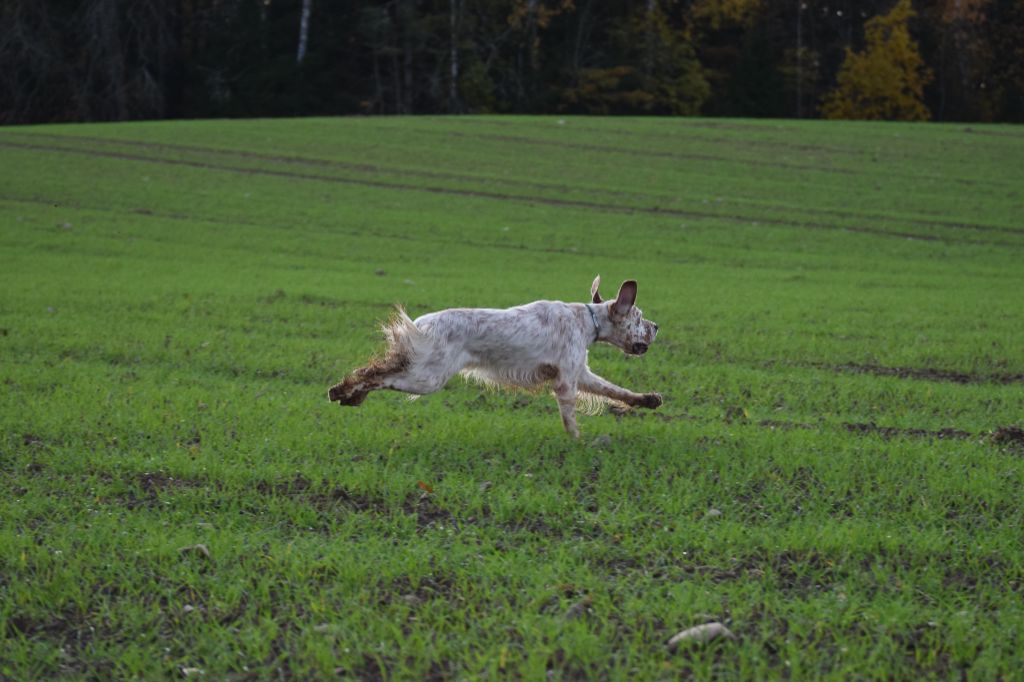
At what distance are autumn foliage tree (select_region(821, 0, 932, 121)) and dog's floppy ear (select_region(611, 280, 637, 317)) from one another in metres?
54.9

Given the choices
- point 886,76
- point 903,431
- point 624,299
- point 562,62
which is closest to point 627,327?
point 624,299

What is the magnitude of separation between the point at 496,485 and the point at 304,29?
55.6 m

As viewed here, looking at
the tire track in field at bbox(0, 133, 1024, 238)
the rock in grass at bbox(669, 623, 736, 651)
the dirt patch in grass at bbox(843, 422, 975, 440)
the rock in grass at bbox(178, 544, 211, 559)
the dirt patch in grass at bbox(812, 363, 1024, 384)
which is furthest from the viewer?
the tire track in field at bbox(0, 133, 1024, 238)

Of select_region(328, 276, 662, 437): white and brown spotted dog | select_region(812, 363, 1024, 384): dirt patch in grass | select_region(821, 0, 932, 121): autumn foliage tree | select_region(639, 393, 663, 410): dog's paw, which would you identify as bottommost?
select_region(812, 363, 1024, 384): dirt patch in grass

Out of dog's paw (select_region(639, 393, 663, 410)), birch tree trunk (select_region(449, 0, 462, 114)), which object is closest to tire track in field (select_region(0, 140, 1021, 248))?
dog's paw (select_region(639, 393, 663, 410))

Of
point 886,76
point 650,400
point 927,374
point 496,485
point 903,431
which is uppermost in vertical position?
point 886,76

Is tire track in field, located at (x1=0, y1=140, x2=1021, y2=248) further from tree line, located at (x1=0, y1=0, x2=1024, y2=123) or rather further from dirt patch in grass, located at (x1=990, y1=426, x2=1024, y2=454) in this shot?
tree line, located at (x1=0, y1=0, x2=1024, y2=123)

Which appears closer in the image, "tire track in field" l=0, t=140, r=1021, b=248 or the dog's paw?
the dog's paw

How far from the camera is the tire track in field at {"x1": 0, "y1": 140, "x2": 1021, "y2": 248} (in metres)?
26.3

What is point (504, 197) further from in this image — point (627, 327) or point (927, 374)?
point (627, 327)

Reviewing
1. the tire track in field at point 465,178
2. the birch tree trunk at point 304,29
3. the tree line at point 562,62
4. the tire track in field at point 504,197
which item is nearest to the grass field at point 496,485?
the tire track in field at point 504,197

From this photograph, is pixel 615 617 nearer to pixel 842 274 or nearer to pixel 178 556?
pixel 178 556

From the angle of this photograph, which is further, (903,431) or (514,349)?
(903,431)

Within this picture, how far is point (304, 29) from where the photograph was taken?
2296 inches
